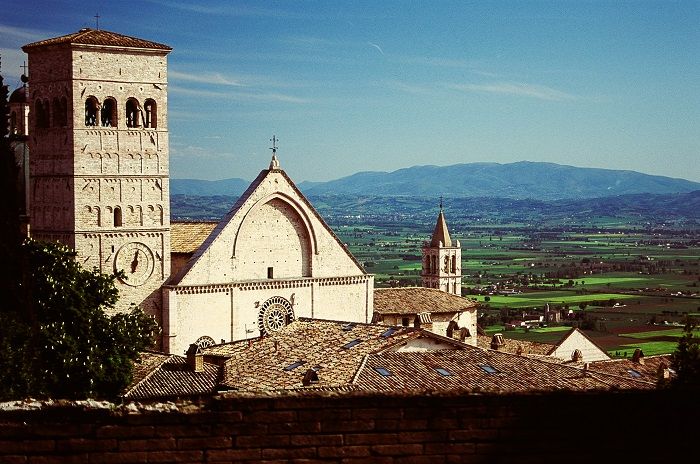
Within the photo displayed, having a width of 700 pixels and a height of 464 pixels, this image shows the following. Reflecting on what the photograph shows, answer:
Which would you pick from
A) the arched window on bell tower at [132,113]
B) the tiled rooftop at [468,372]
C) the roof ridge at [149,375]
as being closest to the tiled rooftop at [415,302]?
the arched window on bell tower at [132,113]

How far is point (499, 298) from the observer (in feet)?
495

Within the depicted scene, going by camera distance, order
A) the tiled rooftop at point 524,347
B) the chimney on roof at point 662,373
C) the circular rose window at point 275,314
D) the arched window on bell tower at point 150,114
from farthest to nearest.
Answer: the tiled rooftop at point 524,347, the circular rose window at point 275,314, the arched window on bell tower at point 150,114, the chimney on roof at point 662,373

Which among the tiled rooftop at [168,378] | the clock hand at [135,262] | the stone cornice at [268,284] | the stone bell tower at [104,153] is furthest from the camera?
the stone cornice at [268,284]

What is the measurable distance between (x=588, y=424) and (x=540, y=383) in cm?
2607

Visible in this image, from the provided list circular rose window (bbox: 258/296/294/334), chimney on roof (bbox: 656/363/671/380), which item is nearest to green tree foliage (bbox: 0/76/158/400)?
circular rose window (bbox: 258/296/294/334)

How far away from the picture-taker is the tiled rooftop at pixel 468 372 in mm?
34844

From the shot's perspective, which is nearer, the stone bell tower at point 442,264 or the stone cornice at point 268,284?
the stone cornice at point 268,284

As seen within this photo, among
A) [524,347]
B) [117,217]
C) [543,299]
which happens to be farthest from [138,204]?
[543,299]

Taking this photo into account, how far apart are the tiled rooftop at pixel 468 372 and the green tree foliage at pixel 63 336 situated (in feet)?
28.4

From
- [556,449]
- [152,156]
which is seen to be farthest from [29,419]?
[152,156]

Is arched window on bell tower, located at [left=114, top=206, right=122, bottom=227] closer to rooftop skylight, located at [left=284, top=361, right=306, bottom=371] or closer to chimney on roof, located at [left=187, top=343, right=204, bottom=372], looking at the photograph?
chimney on roof, located at [left=187, top=343, right=204, bottom=372]

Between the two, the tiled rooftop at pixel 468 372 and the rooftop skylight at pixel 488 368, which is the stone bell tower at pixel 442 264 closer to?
the tiled rooftop at pixel 468 372

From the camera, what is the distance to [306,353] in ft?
130

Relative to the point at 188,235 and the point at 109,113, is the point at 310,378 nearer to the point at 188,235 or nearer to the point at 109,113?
the point at 109,113
